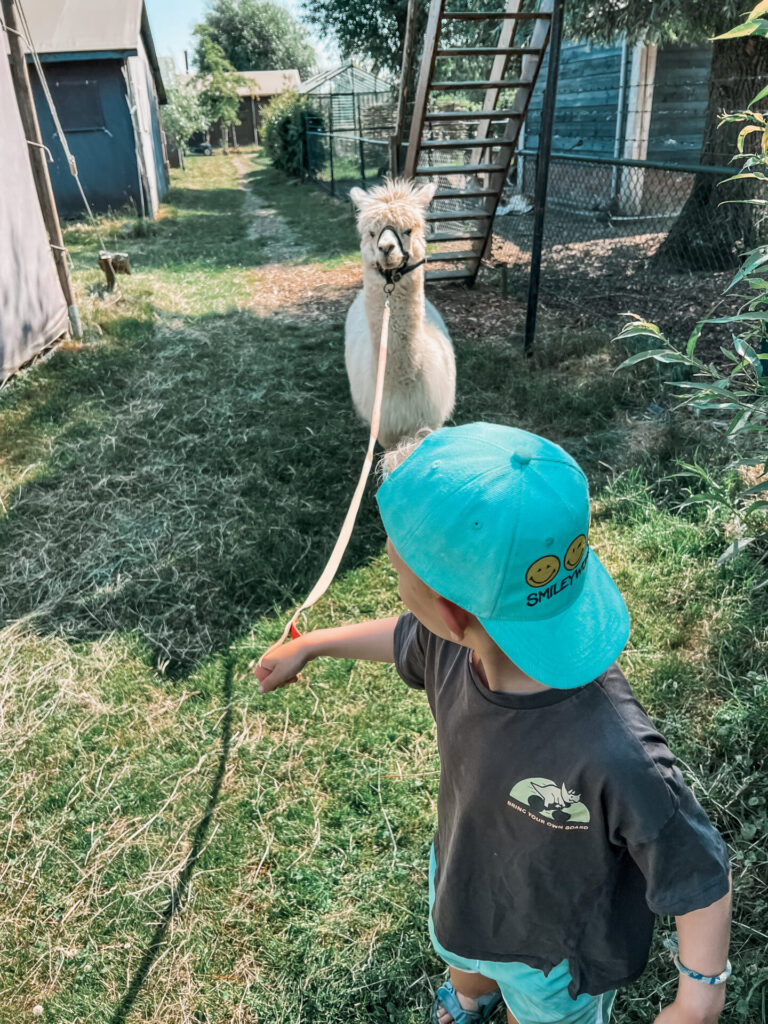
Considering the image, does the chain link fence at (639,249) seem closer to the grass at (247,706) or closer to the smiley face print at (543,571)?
the grass at (247,706)

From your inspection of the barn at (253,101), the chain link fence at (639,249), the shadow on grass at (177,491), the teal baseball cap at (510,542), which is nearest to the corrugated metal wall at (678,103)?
the chain link fence at (639,249)

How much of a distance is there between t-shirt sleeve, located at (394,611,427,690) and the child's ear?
1.10 feet

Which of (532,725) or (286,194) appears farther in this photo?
(286,194)

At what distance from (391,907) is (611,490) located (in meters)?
2.82

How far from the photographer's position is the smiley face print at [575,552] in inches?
42.8

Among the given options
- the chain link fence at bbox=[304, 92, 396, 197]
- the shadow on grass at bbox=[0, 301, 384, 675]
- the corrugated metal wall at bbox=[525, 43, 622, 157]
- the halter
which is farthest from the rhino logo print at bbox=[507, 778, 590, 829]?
the chain link fence at bbox=[304, 92, 396, 197]

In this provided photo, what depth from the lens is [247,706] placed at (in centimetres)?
307

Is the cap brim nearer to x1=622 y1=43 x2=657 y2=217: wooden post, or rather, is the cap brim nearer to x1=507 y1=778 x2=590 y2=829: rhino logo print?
x1=507 y1=778 x2=590 y2=829: rhino logo print

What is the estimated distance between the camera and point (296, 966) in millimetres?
2145

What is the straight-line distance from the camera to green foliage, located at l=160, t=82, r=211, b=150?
29500mm

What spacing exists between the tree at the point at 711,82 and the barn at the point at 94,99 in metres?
11.7

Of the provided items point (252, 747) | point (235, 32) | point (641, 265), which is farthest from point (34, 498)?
point (235, 32)

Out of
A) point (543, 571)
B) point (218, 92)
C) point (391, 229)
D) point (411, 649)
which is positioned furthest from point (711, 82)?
point (218, 92)

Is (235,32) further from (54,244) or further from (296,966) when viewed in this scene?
(296,966)
